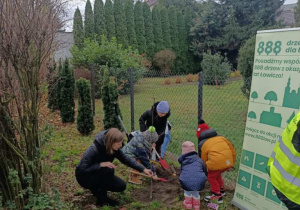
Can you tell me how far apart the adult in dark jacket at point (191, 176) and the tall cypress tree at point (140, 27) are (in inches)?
737

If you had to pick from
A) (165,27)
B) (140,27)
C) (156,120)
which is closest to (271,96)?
(156,120)

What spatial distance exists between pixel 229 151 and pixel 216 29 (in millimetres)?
21093

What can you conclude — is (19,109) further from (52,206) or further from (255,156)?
(255,156)

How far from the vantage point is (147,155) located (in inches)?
165

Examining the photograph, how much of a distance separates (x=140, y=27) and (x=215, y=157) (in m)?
19.4

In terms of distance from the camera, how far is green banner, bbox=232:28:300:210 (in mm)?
2799

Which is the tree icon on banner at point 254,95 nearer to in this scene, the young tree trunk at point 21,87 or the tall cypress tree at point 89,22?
the young tree trunk at point 21,87

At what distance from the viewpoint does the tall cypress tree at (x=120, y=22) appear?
20.5 metres

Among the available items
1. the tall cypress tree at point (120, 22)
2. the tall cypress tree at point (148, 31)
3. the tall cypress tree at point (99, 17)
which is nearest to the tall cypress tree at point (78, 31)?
the tall cypress tree at point (99, 17)

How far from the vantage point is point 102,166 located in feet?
11.5

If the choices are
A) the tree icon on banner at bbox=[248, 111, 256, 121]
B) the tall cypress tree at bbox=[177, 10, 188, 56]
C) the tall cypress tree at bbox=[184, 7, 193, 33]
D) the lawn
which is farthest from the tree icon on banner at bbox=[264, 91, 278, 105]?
the tall cypress tree at bbox=[184, 7, 193, 33]

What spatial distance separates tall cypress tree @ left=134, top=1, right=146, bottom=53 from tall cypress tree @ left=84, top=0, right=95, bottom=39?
3.57m

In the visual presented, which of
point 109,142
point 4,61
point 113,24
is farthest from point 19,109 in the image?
point 113,24

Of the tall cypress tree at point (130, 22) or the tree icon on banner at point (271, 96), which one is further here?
the tall cypress tree at point (130, 22)
